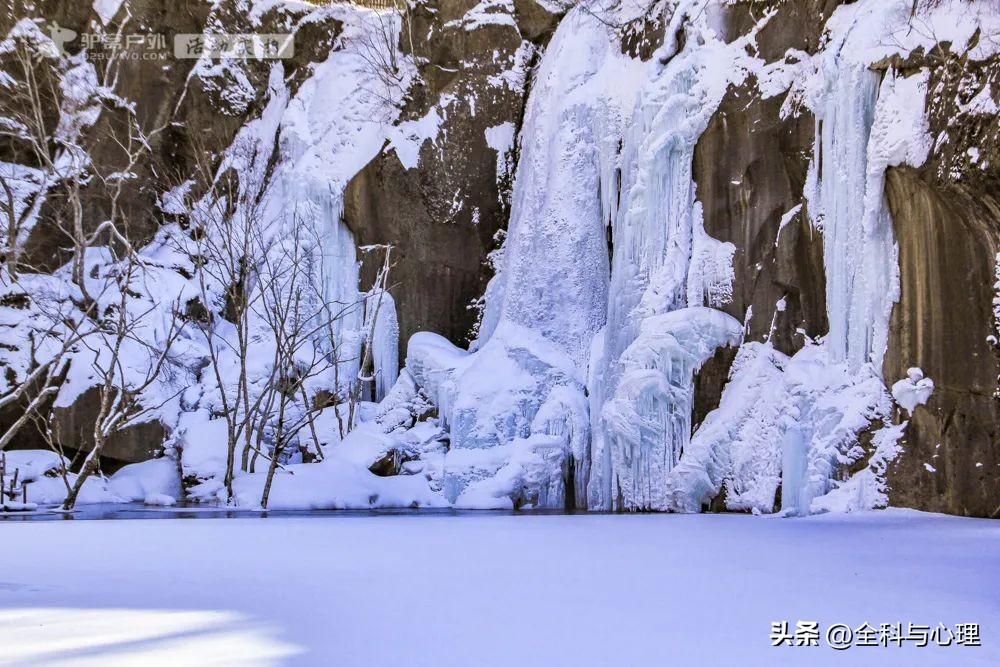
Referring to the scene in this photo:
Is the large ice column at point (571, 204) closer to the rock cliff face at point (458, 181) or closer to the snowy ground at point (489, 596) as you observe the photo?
the rock cliff face at point (458, 181)

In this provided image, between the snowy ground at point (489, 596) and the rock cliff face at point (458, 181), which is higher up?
the rock cliff face at point (458, 181)

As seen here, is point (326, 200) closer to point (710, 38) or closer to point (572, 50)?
Result: point (572, 50)

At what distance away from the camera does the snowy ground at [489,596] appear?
252 cm

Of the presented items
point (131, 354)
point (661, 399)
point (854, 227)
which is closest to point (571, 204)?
point (661, 399)

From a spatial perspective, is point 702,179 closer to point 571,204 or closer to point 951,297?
point 571,204

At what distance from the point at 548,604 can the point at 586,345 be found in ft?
35.3

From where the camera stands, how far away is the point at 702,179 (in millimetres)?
11305

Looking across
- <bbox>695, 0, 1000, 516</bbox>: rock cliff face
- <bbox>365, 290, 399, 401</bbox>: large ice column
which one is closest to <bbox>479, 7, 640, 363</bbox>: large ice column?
<bbox>365, 290, 399, 401</bbox>: large ice column

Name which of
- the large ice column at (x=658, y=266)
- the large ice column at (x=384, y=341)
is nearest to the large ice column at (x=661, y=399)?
the large ice column at (x=658, y=266)

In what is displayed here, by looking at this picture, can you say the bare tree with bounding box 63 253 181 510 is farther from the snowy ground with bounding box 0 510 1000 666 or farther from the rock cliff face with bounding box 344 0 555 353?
the snowy ground with bounding box 0 510 1000 666

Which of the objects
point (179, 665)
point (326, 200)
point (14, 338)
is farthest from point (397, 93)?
point (179, 665)

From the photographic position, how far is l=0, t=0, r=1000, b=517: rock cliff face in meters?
7.67

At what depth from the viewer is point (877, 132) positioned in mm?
8383

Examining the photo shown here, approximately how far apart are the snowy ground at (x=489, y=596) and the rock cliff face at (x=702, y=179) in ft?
7.16
